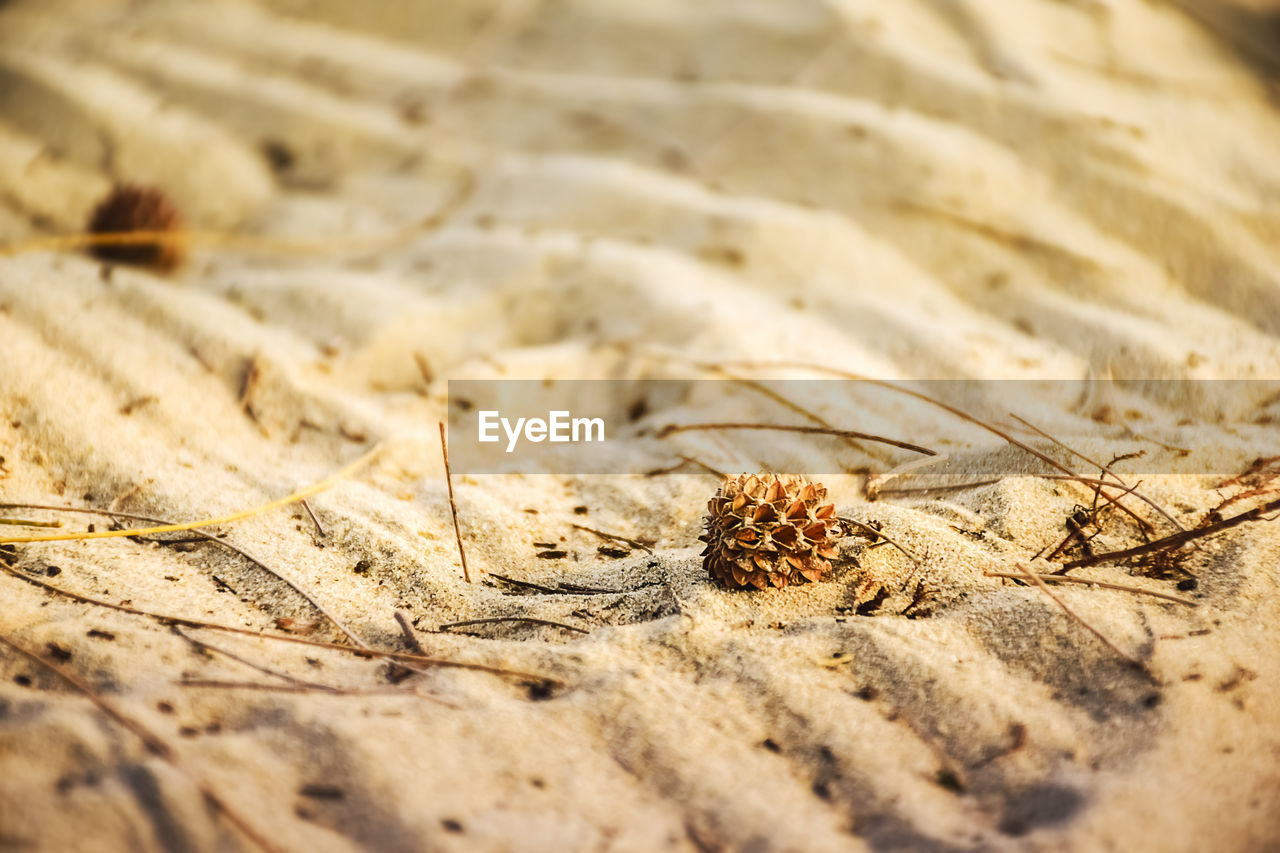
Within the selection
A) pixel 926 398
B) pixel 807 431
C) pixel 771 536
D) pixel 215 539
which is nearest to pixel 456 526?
pixel 215 539

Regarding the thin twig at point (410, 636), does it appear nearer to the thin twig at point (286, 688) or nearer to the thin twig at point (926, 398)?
the thin twig at point (286, 688)

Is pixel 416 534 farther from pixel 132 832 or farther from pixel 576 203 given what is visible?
pixel 576 203

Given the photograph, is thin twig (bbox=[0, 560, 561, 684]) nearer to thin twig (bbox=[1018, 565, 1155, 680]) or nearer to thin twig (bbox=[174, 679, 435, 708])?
thin twig (bbox=[174, 679, 435, 708])

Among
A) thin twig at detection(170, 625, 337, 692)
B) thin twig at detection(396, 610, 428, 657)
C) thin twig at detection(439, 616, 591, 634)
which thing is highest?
thin twig at detection(170, 625, 337, 692)

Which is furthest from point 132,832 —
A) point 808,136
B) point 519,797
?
point 808,136

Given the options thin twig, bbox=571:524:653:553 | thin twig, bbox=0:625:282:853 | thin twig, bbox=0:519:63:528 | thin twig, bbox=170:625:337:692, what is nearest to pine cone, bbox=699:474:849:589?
thin twig, bbox=571:524:653:553

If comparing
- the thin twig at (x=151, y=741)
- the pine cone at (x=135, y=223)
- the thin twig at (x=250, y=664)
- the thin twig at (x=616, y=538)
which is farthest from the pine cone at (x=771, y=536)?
the pine cone at (x=135, y=223)
